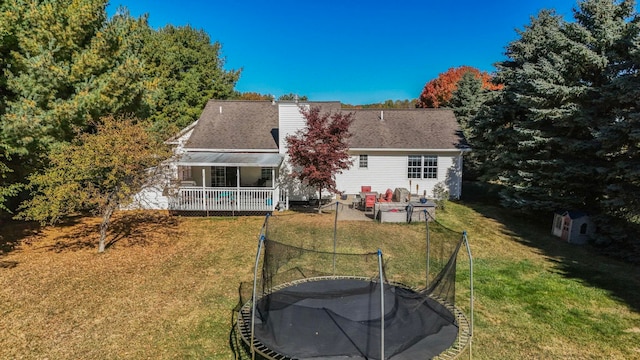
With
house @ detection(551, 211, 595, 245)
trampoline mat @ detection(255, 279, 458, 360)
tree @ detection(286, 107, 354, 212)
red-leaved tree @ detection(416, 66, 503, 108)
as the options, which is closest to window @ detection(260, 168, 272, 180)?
tree @ detection(286, 107, 354, 212)

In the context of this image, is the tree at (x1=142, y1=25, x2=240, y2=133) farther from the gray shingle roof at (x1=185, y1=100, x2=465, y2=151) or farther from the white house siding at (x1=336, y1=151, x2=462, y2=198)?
the white house siding at (x1=336, y1=151, x2=462, y2=198)

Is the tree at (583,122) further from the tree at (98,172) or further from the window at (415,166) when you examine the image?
the tree at (98,172)

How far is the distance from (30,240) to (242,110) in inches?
506

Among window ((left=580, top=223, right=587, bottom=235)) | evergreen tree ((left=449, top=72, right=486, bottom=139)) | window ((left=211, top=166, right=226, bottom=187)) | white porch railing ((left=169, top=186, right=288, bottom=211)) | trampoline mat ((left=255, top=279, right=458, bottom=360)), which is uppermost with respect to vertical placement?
evergreen tree ((left=449, top=72, right=486, bottom=139))

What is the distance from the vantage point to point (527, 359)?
6414 mm

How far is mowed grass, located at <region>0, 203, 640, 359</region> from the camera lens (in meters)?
6.82

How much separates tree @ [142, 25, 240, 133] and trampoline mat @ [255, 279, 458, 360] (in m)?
25.0

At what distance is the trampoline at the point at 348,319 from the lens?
563 centimetres

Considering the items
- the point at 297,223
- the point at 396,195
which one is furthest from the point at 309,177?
the point at 396,195

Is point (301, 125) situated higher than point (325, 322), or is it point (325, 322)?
point (301, 125)

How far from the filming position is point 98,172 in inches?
445

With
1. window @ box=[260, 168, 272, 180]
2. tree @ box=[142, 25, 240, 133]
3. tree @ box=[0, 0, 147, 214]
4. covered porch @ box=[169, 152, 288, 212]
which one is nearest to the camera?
tree @ box=[0, 0, 147, 214]

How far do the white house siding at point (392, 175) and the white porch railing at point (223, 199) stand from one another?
17.4 ft

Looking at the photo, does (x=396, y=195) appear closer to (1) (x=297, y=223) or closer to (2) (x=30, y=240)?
(1) (x=297, y=223)
